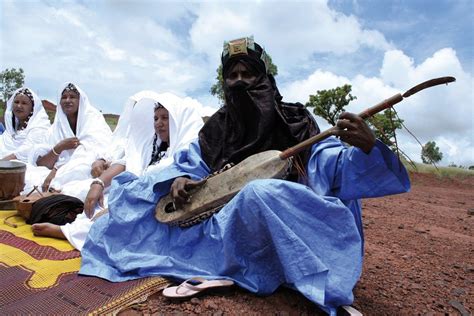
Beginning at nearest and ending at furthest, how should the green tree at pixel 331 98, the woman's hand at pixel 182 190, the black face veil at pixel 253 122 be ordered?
the woman's hand at pixel 182 190 → the black face veil at pixel 253 122 → the green tree at pixel 331 98

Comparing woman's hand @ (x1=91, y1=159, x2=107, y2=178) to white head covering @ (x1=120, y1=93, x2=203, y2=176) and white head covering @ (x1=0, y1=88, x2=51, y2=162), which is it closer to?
white head covering @ (x1=120, y1=93, x2=203, y2=176)

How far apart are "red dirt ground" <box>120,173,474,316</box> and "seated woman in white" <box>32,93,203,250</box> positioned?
1732 millimetres

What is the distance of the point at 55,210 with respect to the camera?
3.81m

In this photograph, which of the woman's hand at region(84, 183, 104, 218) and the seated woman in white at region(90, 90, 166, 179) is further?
the seated woman in white at region(90, 90, 166, 179)

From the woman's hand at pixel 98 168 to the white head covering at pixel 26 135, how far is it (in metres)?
1.80

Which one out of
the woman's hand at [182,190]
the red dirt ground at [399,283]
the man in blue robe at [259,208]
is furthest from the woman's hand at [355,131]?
the woman's hand at [182,190]

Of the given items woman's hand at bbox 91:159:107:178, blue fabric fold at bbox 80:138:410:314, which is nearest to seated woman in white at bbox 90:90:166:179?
woman's hand at bbox 91:159:107:178

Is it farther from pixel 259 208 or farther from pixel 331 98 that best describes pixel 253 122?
pixel 331 98

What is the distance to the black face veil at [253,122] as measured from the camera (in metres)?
2.69

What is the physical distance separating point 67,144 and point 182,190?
3146mm

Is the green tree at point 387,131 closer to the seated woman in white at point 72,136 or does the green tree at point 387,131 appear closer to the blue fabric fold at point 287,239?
the blue fabric fold at point 287,239

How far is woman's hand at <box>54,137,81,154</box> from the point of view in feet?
16.4

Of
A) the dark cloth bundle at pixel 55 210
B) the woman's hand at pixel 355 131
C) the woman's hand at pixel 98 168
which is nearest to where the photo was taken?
the woman's hand at pixel 355 131

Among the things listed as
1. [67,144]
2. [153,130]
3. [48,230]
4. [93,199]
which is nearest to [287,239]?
[93,199]
